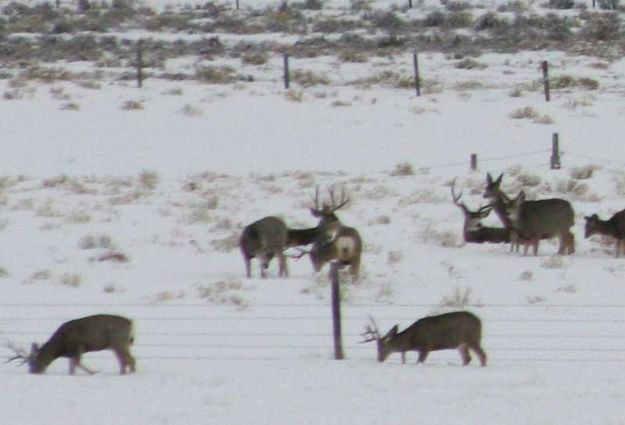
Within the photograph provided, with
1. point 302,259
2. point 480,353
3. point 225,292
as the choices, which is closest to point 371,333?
point 480,353

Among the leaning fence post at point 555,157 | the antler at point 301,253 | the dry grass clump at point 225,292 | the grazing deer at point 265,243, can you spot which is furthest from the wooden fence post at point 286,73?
the dry grass clump at point 225,292

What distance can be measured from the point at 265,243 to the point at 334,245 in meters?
0.79

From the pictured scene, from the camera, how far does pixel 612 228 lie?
17422 millimetres

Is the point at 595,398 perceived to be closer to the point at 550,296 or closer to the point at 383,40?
the point at 550,296

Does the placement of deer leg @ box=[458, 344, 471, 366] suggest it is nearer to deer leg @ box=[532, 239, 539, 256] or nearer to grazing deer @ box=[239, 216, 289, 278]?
grazing deer @ box=[239, 216, 289, 278]

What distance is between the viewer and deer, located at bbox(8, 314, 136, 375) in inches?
429

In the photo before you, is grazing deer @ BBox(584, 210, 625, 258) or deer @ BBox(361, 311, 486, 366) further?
grazing deer @ BBox(584, 210, 625, 258)

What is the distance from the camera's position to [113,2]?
59312 millimetres

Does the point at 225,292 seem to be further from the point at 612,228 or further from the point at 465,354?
the point at 612,228

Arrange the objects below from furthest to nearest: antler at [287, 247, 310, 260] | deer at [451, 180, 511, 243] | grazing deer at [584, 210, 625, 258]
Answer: deer at [451, 180, 511, 243] < grazing deer at [584, 210, 625, 258] < antler at [287, 247, 310, 260]

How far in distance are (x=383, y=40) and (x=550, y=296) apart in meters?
31.0

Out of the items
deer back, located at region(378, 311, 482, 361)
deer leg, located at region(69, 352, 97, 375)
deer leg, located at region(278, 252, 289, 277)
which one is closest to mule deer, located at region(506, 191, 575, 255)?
deer leg, located at region(278, 252, 289, 277)

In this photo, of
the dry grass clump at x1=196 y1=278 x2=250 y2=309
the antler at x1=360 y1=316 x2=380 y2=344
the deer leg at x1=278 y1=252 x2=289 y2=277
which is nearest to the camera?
the antler at x1=360 y1=316 x2=380 y2=344

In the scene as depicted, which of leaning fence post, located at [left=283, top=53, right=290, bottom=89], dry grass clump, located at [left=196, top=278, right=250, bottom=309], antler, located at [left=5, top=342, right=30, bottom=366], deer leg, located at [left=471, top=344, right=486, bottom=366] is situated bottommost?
dry grass clump, located at [left=196, top=278, right=250, bottom=309]
